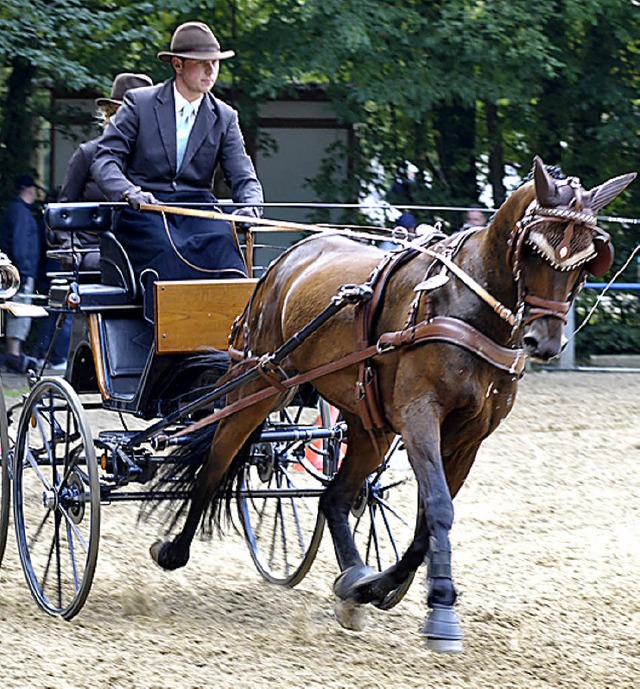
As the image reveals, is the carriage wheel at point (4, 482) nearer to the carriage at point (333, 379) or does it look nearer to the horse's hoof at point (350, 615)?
the carriage at point (333, 379)

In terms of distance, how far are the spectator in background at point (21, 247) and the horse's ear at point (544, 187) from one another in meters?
9.19

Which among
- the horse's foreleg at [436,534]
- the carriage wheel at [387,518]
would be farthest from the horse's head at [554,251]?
the carriage wheel at [387,518]

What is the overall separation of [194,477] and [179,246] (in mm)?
982

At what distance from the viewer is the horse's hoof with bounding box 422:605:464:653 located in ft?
14.0

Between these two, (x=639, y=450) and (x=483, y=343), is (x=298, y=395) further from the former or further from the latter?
(x=639, y=450)

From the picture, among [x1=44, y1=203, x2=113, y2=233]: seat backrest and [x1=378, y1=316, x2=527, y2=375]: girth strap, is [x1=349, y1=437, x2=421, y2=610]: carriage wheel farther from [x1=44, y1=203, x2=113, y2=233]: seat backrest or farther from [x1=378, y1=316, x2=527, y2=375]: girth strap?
[x1=44, y1=203, x2=113, y2=233]: seat backrest

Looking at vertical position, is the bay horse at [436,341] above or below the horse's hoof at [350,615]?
above

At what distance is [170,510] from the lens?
577 cm

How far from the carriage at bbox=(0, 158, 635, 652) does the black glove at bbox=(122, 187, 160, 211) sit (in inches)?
9.0

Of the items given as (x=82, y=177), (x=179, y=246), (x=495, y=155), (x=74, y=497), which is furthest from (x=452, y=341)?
(x=495, y=155)

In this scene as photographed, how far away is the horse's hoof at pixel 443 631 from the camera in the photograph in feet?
14.0

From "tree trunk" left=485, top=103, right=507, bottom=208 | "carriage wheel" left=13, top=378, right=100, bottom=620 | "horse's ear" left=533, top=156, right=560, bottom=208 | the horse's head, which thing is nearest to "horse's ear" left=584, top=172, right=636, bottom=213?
the horse's head

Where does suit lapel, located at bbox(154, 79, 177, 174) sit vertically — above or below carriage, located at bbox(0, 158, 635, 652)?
above

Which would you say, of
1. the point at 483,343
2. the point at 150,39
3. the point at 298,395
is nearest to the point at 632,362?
the point at 150,39
